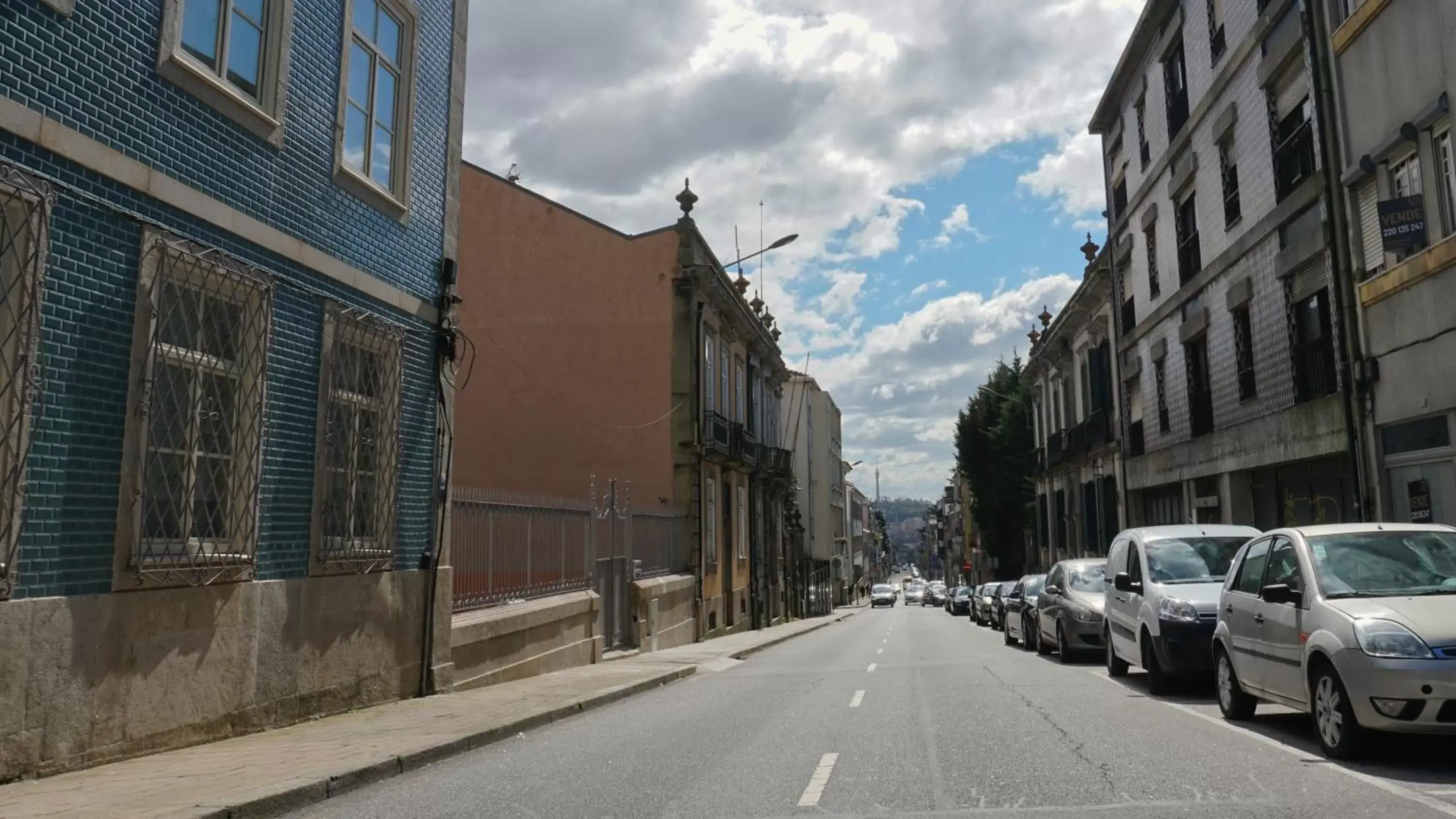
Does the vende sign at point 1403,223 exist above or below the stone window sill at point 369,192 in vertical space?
above

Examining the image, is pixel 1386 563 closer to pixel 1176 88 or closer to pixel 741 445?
pixel 1176 88

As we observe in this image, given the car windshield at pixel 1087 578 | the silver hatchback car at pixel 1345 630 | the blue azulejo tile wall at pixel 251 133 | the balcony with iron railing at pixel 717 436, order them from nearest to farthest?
the silver hatchback car at pixel 1345 630 → the blue azulejo tile wall at pixel 251 133 → the car windshield at pixel 1087 578 → the balcony with iron railing at pixel 717 436

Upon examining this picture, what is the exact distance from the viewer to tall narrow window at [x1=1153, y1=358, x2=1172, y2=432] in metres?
25.1

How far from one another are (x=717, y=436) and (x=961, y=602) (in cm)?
2539

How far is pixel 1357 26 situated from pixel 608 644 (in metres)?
14.8

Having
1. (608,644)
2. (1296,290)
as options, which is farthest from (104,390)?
(1296,290)

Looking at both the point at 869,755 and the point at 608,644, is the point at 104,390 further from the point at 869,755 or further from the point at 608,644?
the point at 608,644

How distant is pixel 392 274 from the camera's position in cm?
1199

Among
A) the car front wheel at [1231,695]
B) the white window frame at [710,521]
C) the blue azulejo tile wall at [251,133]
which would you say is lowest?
the car front wheel at [1231,695]

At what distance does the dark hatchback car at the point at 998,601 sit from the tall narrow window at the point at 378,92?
19410 mm

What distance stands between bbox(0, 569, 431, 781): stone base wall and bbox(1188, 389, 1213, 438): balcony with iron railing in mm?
16626

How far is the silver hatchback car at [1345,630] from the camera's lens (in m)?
6.62

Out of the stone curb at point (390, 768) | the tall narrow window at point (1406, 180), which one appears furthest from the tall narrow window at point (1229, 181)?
the stone curb at point (390, 768)

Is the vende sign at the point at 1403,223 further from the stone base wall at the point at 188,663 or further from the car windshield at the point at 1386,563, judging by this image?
the stone base wall at the point at 188,663
